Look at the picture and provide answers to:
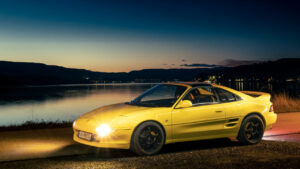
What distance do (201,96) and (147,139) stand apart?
5.79 ft

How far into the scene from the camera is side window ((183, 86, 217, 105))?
7.59 meters

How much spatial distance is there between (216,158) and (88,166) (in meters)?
2.36

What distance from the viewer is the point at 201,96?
7742mm

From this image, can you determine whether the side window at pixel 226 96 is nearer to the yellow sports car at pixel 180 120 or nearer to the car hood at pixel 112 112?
the yellow sports car at pixel 180 120

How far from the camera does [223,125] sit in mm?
7625

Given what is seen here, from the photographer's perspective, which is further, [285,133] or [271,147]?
[285,133]

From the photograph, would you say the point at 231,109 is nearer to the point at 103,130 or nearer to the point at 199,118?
the point at 199,118

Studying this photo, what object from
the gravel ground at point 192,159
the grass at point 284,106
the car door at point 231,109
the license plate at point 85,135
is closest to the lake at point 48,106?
the license plate at point 85,135

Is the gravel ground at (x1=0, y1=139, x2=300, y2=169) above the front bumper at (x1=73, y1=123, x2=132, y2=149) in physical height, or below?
below

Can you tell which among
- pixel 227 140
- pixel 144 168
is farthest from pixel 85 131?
pixel 227 140

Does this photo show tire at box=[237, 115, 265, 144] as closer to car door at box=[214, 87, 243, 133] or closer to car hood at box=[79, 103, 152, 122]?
car door at box=[214, 87, 243, 133]

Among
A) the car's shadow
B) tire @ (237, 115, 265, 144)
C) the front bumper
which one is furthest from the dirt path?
tire @ (237, 115, 265, 144)

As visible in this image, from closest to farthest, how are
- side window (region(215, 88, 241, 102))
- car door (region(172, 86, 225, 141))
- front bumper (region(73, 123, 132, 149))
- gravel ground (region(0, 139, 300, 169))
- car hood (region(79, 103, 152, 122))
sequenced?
gravel ground (region(0, 139, 300, 169)) < front bumper (region(73, 123, 132, 149)) < car hood (region(79, 103, 152, 122)) < car door (region(172, 86, 225, 141)) < side window (region(215, 88, 241, 102))

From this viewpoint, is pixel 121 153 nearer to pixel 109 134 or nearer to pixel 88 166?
pixel 109 134
